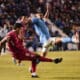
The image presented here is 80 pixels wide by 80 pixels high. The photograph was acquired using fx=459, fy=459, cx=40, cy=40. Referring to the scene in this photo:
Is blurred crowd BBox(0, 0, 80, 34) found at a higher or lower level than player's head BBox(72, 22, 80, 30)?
higher

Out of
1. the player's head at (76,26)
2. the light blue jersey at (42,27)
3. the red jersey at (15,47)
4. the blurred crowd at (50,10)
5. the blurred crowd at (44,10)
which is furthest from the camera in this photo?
the player's head at (76,26)

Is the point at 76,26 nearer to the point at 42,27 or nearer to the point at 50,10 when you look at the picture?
the point at 50,10

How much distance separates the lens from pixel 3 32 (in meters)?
27.4

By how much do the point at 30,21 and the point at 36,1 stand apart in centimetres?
1784

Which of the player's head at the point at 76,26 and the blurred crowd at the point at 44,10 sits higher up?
the blurred crowd at the point at 44,10

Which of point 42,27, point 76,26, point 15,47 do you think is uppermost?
point 42,27

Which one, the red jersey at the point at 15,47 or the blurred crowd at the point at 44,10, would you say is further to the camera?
the blurred crowd at the point at 44,10

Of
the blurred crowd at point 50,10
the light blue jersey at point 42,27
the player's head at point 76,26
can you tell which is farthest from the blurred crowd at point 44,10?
the light blue jersey at point 42,27

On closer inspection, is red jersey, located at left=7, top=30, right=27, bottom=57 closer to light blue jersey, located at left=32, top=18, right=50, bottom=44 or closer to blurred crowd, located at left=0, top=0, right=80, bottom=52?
light blue jersey, located at left=32, top=18, right=50, bottom=44

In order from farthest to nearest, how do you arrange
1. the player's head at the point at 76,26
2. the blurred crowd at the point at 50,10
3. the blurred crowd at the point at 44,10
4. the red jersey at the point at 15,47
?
the player's head at the point at 76,26, the blurred crowd at the point at 50,10, the blurred crowd at the point at 44,10, the red jersey at the point at 15,47

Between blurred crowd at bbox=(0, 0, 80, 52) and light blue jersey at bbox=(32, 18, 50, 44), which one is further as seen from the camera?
blurred crowd at bbox=(0, 0, 80, 52)

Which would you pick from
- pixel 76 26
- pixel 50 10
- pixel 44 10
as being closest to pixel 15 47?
pixel 76 26

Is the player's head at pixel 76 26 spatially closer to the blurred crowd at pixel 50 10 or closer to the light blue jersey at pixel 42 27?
the blurred crowd at pixel 50 10

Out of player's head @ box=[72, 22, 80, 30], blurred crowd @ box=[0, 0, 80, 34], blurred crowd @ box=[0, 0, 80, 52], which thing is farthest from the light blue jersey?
player's head @ box=[72, 22, 80, 30]
